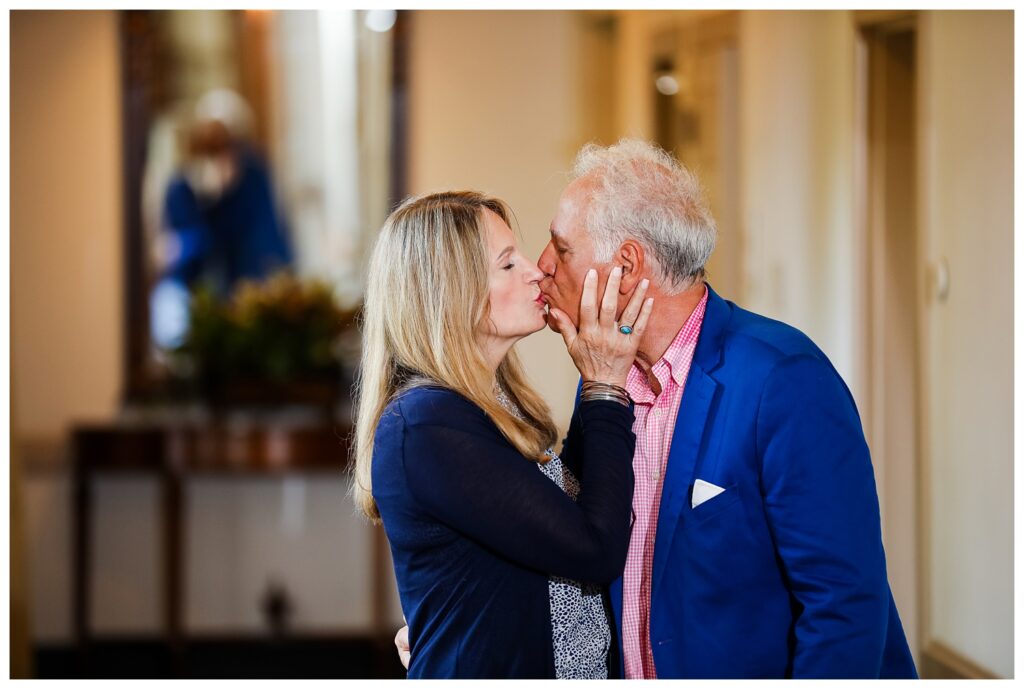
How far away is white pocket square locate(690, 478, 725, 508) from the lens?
1622mm

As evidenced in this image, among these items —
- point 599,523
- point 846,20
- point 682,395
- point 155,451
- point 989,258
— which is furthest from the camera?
point 155,451

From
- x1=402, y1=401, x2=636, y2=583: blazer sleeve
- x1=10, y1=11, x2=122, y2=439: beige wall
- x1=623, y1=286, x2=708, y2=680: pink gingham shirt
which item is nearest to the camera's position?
x1=402, y1=401, x2=636, y2=583: blazer sleeve

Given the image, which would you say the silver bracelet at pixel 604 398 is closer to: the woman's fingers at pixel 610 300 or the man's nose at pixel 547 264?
the woman's fingers at pixel 610 300

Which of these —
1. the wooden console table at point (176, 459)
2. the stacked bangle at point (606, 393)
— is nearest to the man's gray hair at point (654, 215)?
the stacked bangle at point (606, 393)

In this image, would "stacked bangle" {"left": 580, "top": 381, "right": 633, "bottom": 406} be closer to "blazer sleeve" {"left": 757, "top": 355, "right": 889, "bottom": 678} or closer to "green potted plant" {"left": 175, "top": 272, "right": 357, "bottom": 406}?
"blazer sleeve" {"left": 757, "top": 355, "right": 889, "bottom": 678}

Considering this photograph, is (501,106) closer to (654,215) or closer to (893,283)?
(893,283)

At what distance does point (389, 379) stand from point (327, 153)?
3.45m

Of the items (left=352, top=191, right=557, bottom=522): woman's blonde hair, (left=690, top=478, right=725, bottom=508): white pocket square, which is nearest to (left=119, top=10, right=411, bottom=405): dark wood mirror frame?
(left=352, top=191, right=557, bottom=522): woman's blonde hair

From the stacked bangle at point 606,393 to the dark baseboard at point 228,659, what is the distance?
3165mm

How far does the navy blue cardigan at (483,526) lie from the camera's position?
154cm

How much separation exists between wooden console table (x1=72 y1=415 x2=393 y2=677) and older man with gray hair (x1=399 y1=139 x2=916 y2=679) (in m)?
2.82

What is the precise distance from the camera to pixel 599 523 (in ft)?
5.10

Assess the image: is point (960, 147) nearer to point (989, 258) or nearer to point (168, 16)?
point (989, 258)
